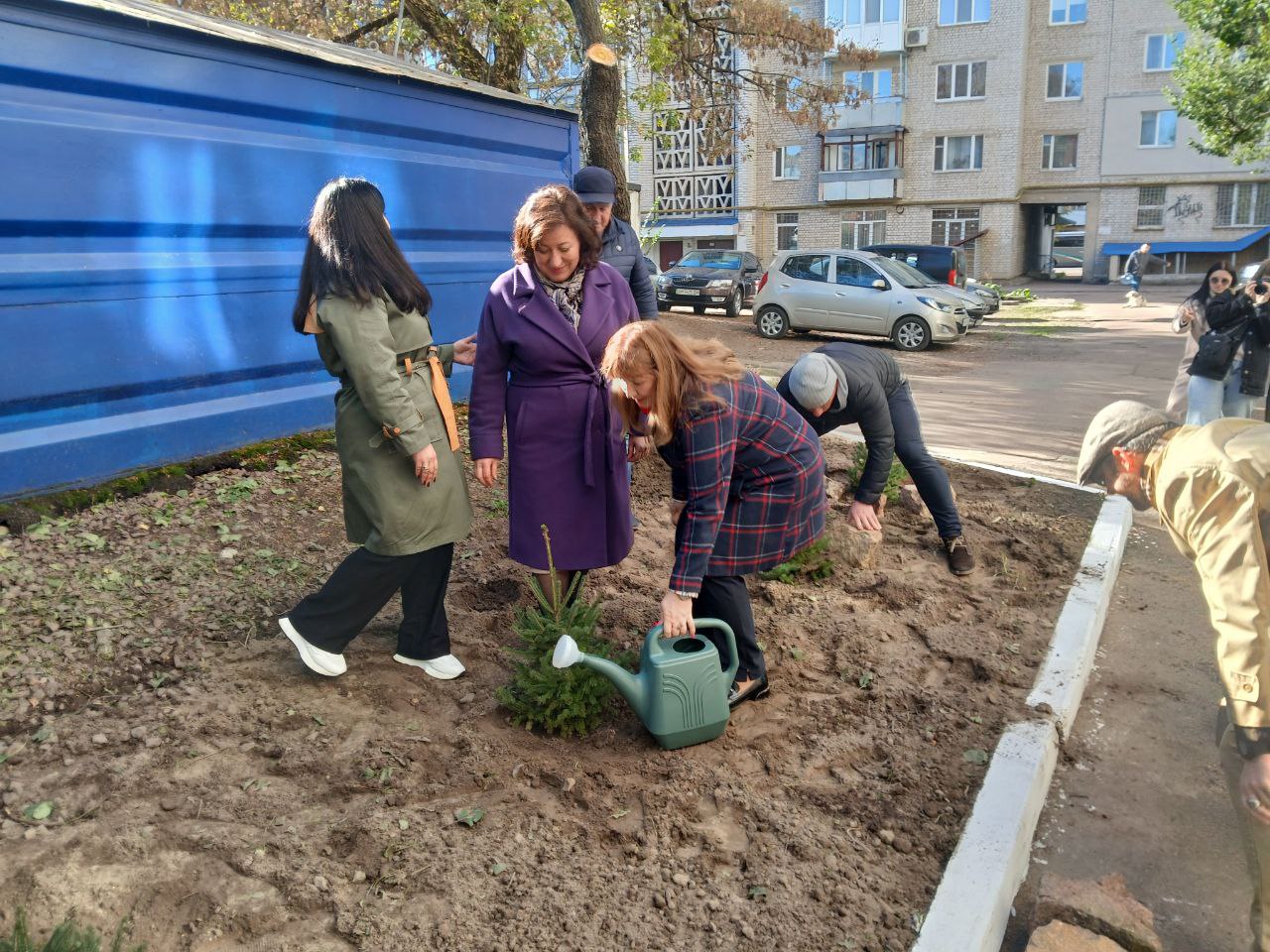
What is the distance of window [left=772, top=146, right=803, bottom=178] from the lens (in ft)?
124

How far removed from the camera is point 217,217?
470cm

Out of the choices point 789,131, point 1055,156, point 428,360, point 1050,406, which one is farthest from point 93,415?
point 1055,156

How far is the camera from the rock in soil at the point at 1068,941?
7.20 ft

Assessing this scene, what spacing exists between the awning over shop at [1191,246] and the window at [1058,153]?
359 centimetres

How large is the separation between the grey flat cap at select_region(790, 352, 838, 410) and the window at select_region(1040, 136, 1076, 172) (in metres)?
38.0

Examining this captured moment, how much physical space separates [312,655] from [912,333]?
1389 cm

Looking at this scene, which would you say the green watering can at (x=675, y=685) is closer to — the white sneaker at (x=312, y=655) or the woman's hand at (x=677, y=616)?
the woman's hand at (x=677, y=616)

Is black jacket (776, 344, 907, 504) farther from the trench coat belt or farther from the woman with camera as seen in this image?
the woman with camera

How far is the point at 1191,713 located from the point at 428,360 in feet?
10.4

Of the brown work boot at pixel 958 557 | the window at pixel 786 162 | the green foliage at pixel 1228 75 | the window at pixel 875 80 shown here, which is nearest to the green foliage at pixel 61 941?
the brown work boot at pixel 958 557

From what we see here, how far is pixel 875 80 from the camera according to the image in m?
36.9

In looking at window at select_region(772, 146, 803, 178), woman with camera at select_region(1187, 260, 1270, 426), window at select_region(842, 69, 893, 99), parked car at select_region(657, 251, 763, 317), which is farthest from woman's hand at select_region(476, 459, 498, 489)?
window at select_region(842, 69, 893, 99)

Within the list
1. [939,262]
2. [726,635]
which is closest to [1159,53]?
[939,262]

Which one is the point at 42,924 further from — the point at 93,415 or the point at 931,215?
the point at 931,215
